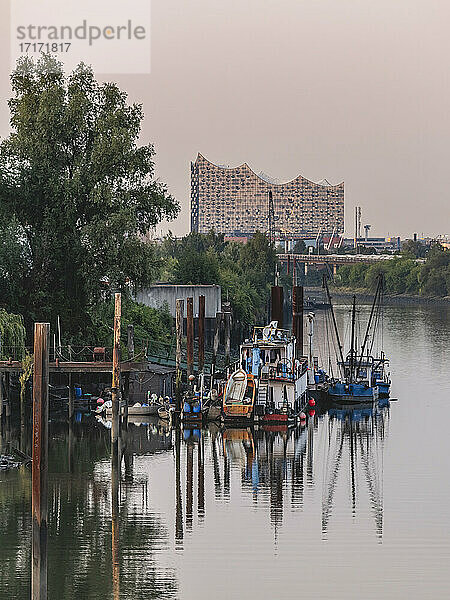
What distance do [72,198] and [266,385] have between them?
11.0 m

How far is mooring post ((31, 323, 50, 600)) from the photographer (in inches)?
886

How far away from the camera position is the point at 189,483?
3625 cm

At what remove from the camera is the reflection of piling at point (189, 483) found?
32.0m

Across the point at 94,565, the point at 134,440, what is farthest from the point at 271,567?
the point at 134,440

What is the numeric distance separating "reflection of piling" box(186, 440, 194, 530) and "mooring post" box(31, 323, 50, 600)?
845 cm

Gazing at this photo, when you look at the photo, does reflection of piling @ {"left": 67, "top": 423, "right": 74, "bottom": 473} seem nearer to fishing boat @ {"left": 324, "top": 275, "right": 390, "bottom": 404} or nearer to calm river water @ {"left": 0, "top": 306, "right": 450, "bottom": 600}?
calm river water @ {"left": 0, "top": 306, "right": 450, "bottom": 600}

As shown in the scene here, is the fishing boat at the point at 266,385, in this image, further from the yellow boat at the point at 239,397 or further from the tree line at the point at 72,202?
the tree line at the point at 72,202

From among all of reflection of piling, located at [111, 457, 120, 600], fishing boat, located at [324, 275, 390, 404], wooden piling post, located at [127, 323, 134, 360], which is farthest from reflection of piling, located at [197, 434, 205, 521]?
fishing boat, located at [324, 275, 390, 404]

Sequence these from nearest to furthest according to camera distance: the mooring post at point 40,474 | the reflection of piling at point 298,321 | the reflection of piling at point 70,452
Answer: the mooring post at point 40,474 < the reflection of piling at point 70,452 < the reflection of piling at point 298,321

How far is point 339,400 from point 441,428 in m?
5.90

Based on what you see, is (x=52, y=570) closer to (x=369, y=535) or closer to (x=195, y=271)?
(x=369, y=535)

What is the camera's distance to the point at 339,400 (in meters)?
53.4

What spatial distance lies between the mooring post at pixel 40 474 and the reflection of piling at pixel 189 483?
845 cm

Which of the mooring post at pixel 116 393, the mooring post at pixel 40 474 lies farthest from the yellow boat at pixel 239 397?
the mooring post at pixel 40 474
